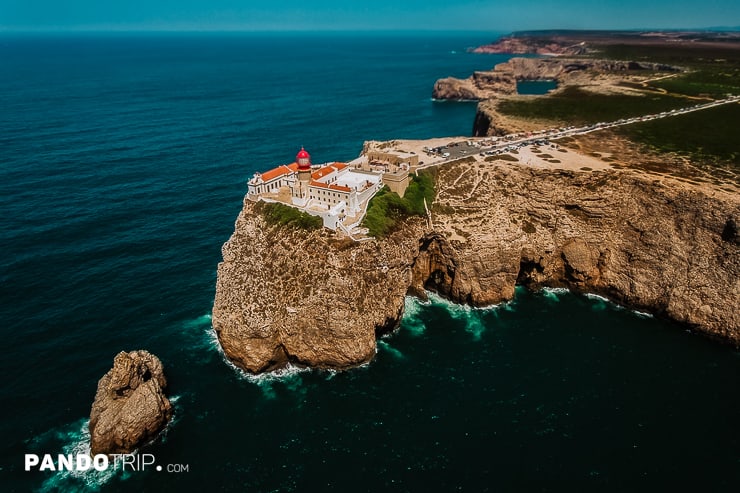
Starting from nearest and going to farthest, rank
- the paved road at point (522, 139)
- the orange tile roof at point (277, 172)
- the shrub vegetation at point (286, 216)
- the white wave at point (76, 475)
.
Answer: the white wave at point (76, 475) < the shrub vegetation at point (286, 216) < the orange tile roof at point (277, 172) < the paved road at point (522, 139)

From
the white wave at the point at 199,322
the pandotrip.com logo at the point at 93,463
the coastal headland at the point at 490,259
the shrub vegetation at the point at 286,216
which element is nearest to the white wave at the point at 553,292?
the coastal headland at the point at 490,259

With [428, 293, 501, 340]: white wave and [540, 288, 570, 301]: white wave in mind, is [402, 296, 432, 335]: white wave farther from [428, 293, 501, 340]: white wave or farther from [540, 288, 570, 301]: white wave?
[540, 288, 570, 301]: white wave

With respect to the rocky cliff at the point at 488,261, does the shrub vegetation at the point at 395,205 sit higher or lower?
higher

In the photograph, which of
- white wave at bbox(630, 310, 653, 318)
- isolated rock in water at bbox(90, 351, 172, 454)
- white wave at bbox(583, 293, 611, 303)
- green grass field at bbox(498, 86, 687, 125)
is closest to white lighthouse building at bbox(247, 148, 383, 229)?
isolated rock in water at bbox(90, 351, 172, 454)

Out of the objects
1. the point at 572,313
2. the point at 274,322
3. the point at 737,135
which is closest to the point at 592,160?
the point at 572,313

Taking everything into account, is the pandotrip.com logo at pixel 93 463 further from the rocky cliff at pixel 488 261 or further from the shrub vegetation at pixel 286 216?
the shrub vegetation at pixel 286 216

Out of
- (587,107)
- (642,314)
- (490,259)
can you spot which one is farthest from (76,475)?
(587,107)

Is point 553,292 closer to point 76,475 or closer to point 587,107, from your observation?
point 76,475

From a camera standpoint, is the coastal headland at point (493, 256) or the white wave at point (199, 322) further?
the white wave at point (199, 322)
